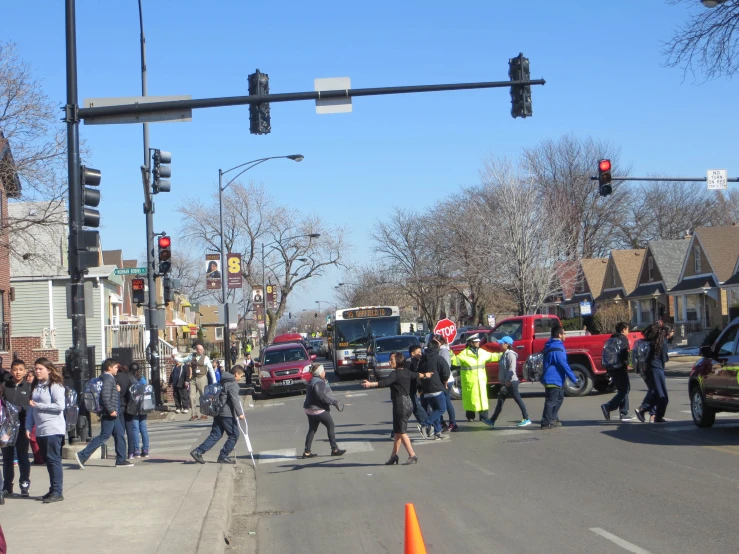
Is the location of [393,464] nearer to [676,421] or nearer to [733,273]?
[676,421]

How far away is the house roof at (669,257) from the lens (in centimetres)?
5634

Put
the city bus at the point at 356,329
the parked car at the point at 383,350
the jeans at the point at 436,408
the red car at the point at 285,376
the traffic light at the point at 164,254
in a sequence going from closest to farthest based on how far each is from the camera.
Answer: the jeans at the point at 436,408 < the traffic light at the point at 164,254 < the parked car at the point at 383,350 < the red car at the point at 285,376 < the city bus at the point at 356,329

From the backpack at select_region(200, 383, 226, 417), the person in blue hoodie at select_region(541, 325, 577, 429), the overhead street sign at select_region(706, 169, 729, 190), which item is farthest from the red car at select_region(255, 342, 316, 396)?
the backpack at select_region(200, 383, 226, 417)

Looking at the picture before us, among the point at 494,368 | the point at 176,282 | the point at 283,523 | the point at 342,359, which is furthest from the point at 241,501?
the point at 342,359

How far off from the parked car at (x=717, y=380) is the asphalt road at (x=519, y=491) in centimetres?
40

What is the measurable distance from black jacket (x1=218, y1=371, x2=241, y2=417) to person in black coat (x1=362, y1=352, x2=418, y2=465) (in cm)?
207

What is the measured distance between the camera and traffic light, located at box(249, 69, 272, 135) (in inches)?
563

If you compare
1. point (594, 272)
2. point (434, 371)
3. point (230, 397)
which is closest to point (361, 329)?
point (434, 371)

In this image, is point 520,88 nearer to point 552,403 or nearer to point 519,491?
point 552,403

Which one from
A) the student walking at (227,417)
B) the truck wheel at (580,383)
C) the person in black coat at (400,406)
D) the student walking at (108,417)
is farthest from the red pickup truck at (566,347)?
the student walking at (108,417)

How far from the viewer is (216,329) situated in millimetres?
112250

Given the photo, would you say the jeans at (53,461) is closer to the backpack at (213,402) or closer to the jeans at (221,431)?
the backpack at (213,402)

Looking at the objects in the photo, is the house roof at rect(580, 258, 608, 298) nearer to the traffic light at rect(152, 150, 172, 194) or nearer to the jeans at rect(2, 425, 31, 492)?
the traffic light at rect(152, 150, 172, 194)

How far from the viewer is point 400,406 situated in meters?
12.9
